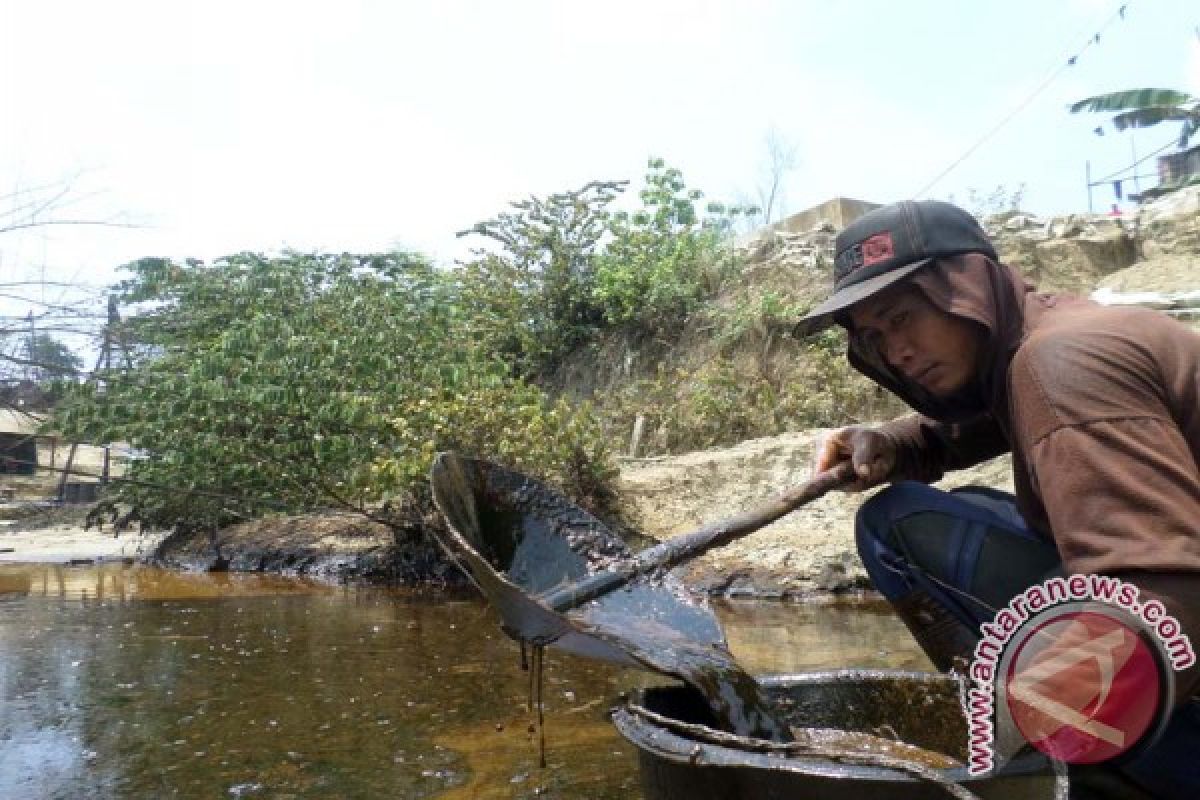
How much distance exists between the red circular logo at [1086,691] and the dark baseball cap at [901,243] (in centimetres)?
67

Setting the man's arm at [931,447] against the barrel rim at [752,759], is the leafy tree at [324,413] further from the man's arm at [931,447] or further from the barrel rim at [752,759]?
the barrel rim at [752,759]

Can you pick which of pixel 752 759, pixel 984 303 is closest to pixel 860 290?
pixel 984 303

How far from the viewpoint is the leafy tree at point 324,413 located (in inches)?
268

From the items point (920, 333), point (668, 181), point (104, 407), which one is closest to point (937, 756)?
point (920, 333)

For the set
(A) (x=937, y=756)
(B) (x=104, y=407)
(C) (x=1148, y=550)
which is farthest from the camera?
(B) (x=104, y=407)

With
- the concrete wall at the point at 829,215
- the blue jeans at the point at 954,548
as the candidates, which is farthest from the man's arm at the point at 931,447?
the concrete wall at the point at 829,215

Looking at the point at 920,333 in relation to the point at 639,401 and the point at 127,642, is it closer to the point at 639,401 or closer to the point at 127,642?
the point at 127,642

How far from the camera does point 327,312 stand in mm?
8148

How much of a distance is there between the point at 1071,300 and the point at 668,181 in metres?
10.7

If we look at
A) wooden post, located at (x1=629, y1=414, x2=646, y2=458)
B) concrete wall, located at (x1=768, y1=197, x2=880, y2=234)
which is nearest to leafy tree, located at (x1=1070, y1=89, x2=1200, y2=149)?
concrete wall, located at (x1=768, y1=197, x2=880, y2=234)

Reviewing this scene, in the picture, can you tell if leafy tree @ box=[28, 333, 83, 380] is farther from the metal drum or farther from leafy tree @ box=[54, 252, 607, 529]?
the metal drum

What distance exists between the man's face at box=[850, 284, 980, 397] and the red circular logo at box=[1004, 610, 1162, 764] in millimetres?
546

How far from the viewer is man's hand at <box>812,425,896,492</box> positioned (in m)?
2.35

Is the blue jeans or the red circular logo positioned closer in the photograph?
the red circular logo
